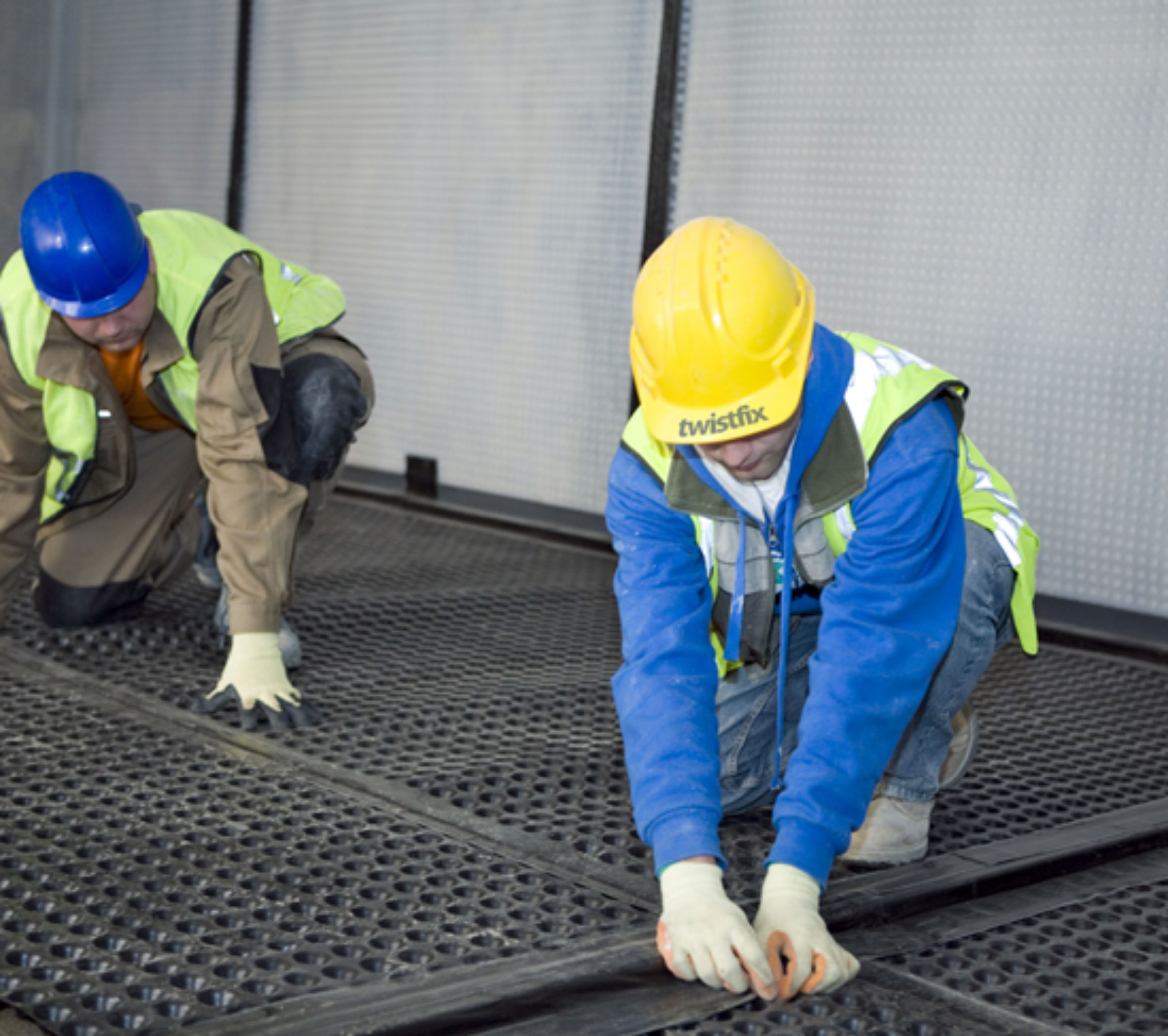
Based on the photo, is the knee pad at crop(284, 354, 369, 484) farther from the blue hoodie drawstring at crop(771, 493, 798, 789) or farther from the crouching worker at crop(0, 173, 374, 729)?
the blue hoodie drawstring at crop(771, 493, 798, 789)

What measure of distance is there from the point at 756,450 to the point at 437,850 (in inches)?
32.7

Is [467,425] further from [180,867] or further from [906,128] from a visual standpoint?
[180,867]

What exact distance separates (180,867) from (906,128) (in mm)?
2961

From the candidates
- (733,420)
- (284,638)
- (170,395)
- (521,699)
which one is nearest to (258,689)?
(284,638)

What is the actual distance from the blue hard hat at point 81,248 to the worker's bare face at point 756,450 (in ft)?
4.57

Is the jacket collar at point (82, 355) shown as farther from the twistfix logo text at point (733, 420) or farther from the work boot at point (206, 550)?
the twistfix logo text at point (733, 420)

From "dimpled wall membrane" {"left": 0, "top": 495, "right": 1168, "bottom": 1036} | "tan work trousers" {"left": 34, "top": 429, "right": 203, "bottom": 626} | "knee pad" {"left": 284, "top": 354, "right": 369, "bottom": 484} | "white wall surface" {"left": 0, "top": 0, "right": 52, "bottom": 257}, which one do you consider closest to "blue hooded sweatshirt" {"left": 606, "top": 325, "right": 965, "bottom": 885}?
"dimpled wall membrane" {"left": 0, "top": 495, "right": 1168, "bottom": 1036}

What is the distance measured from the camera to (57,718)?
107 inches

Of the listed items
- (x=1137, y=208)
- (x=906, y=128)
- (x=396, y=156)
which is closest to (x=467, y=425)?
(x=396, y=156)

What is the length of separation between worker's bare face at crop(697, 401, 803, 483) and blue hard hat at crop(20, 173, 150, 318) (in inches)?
54.8

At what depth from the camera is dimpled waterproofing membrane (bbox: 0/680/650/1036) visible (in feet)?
5.66

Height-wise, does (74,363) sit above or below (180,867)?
above

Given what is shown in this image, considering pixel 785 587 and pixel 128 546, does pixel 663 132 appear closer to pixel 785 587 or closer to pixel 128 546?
pixel 128 546

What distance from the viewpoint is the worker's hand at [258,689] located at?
273 centimetres
